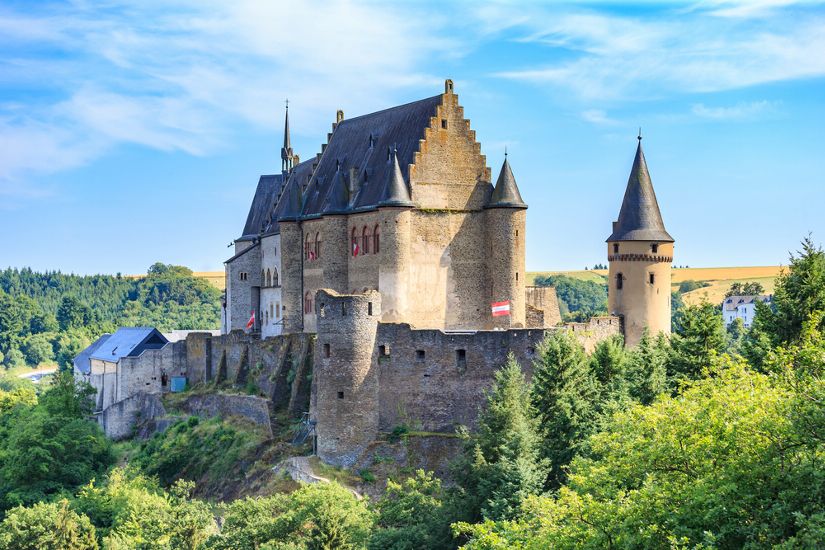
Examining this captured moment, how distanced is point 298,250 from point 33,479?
23544mm

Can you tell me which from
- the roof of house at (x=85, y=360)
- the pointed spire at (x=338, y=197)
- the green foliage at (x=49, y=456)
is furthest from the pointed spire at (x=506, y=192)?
the roof of house at (x=85, y=360)

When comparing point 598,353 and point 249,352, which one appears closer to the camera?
point 598,353

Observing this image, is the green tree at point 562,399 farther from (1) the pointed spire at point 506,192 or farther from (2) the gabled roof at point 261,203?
(2) the gabled roof at point 261,203

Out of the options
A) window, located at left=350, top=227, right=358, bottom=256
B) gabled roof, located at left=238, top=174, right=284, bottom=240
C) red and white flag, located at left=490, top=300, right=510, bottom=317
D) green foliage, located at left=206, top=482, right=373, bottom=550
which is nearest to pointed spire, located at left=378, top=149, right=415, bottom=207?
window, located at left=350, top=227, right=358, bottom=256

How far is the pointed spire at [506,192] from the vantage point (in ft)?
212

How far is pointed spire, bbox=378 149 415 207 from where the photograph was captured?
62.6 meters

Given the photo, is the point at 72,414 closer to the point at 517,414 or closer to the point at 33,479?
the point at 33,479

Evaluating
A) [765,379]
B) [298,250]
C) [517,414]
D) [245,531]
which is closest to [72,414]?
[298,250]

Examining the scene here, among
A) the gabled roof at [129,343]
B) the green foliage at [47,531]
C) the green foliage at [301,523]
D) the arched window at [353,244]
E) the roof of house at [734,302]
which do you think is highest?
the arched window at [353,244]

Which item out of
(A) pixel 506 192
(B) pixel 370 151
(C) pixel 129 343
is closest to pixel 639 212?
(A) pixel 506 192

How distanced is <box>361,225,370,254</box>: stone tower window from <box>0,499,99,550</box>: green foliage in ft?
71.5

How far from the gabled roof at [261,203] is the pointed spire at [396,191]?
1017 inches

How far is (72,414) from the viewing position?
278 ft

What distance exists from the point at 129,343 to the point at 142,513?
37357 millimetres
